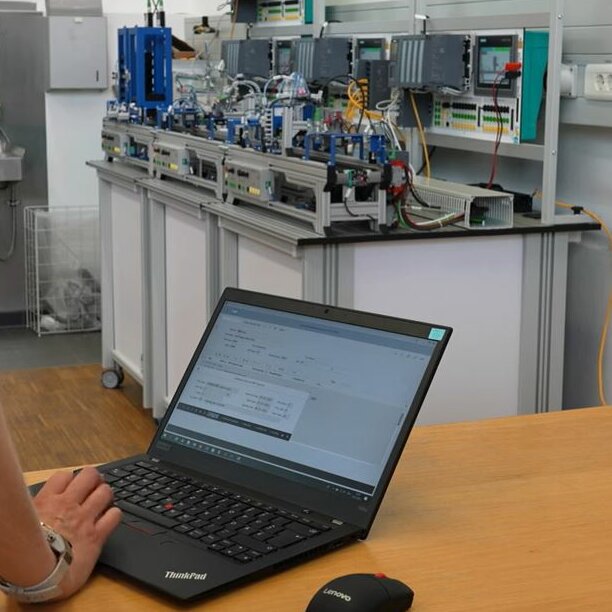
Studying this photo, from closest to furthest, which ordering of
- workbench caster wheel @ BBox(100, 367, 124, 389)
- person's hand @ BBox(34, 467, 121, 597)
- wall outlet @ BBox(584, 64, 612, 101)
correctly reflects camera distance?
person's hand @ BBox(34, 467, 121, 597)
wall outlet @ BBox(584, 64, 612, 101)
workbench caster wheel @ BBox(100, 367, 124, 389)

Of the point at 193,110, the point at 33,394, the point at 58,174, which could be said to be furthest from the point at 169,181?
the point at 58,174

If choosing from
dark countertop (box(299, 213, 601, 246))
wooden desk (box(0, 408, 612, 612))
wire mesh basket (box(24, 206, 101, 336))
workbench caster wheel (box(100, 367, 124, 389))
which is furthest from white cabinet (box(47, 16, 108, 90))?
wooden desk (box(0, 408, 612, 612))

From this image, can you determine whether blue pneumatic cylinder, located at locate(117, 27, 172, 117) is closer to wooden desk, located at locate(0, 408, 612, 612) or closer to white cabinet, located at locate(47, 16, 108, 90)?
white cabinet, located at locate(47, 16, 108, 90)

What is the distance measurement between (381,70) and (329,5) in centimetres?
110

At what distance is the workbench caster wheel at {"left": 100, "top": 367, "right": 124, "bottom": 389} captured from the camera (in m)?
4.74

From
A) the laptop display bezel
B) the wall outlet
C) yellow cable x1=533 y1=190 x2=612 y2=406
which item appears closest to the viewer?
the laptop display bezel

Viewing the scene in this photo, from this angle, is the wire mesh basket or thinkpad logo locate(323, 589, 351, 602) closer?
thinkpad logo locate(323, 589, 351, 602)

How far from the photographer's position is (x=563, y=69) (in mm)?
3217

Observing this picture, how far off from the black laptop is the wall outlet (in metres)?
1.94

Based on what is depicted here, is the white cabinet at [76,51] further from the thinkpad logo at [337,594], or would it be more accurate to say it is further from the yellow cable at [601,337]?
the thinkpad logo at [337,594]

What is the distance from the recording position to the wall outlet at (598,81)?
9.94ft

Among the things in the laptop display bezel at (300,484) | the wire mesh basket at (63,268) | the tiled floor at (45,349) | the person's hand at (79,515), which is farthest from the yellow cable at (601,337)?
the wire mesh basket at (63,268)

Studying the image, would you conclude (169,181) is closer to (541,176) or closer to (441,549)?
(541,176)

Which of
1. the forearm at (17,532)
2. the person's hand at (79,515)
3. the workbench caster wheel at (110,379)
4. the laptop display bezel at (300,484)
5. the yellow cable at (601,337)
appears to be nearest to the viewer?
the forearm at (17,532)
